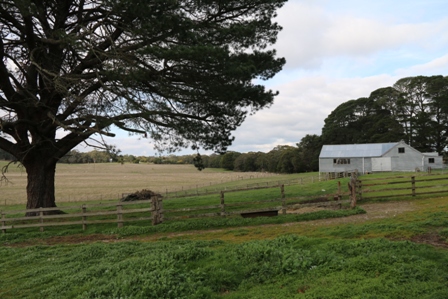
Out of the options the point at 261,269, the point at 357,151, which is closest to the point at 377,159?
the point at 357,151

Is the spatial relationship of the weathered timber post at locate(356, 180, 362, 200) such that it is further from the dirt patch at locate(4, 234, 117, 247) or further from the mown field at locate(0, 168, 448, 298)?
the dirt patch at locate(4, 234, 117, 247)

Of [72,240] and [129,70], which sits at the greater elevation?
[129,70]

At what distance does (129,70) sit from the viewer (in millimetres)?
11938

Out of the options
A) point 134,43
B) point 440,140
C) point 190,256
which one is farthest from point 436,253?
point 440,140

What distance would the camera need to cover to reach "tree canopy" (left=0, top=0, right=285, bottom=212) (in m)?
12.3

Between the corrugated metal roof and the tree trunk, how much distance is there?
3992 centimetres

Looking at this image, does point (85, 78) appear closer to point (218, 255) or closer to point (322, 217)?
point (218, 255)

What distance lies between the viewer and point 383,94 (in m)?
67.4

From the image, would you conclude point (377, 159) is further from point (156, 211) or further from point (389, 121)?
point (156, 211)

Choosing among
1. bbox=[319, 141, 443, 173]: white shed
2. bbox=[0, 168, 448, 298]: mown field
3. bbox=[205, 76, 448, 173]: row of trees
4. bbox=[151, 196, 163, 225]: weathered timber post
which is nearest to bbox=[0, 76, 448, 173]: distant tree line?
bbox=[205, 76, 448, 173]: row of trees

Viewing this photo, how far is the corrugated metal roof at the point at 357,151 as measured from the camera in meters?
46.5

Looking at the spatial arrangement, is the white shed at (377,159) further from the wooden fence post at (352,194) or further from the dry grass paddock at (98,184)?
the wooden fence post at (352,194)

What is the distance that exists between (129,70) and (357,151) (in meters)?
42.7

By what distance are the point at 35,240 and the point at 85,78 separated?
680 cm
